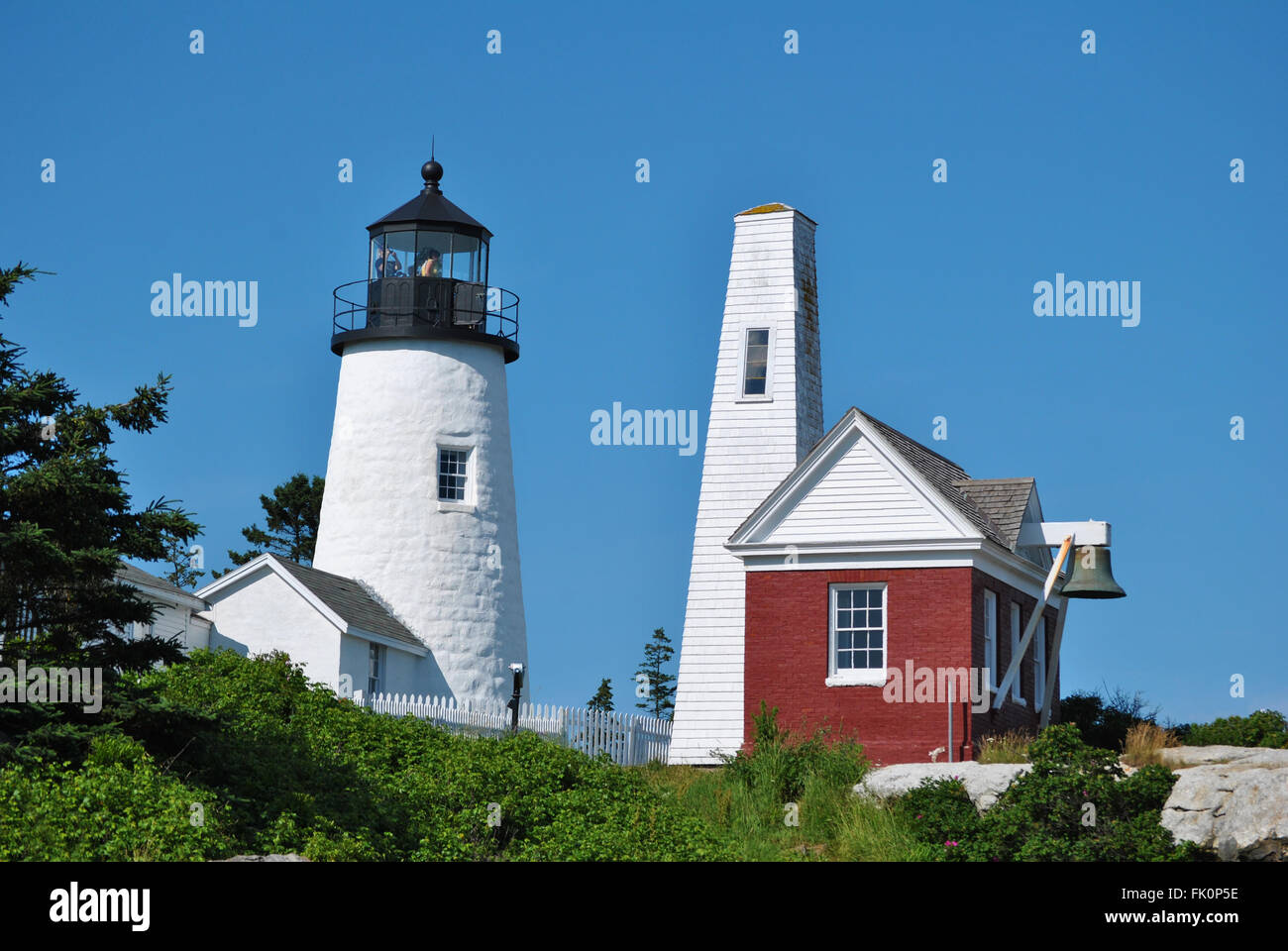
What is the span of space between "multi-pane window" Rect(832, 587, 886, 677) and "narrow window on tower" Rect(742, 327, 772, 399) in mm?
6269

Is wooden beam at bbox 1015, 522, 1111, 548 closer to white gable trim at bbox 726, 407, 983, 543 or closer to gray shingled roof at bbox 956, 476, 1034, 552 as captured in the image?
gray shingled roof at bbox 956, 476, 1034, 552

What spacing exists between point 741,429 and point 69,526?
16445 mm

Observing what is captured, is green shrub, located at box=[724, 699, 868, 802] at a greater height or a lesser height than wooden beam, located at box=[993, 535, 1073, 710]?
lesser

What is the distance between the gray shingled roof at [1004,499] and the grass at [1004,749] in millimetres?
3455

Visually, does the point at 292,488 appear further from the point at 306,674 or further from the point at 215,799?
the point at 215,799

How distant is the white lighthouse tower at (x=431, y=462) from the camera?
35.7m

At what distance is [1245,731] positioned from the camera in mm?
27156

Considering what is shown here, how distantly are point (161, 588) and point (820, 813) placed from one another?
15148mm

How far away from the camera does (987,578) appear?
1093 inches

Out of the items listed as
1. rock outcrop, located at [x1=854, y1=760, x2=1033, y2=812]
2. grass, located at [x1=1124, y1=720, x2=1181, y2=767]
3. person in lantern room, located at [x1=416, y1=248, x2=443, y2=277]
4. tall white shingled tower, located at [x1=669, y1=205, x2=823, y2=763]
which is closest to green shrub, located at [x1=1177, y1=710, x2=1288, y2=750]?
grass, located at [x1=1124, y1=720, x2=1181, y2=767]

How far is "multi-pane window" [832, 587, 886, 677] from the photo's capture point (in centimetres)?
2750

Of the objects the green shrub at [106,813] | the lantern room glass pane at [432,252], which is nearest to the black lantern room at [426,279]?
the lantern room glass pane at [432,252]

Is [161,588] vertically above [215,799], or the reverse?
[161,588]
